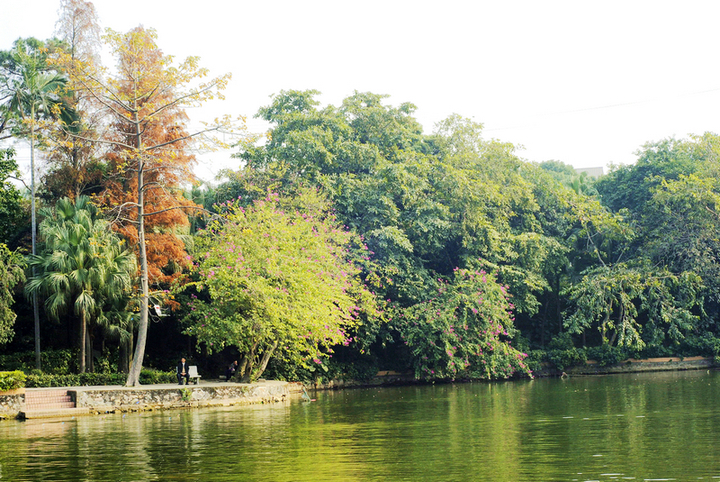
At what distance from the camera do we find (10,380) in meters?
21.4

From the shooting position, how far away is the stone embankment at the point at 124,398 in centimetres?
2152

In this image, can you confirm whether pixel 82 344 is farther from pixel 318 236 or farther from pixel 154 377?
pixel 318 236

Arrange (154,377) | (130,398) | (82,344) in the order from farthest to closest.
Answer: (154,377) → (82,344) → (130,398)

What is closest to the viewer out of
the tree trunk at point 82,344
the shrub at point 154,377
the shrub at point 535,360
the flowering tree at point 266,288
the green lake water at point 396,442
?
the green lake water at point 396,442

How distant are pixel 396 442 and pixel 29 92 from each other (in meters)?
24.6

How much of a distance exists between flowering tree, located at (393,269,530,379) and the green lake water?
34.0 ft

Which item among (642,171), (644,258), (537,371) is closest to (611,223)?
(644,258)

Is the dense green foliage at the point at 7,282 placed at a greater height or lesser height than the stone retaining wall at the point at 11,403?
greater

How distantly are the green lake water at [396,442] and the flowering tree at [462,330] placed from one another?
1036 cm

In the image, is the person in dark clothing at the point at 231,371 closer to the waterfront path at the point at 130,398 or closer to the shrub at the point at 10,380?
the waterfront path at the point at 130,398

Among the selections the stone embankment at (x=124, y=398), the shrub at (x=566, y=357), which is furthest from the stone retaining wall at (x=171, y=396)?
the shrub at (x=566, y=357)

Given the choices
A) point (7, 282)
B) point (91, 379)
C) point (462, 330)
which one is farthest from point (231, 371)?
point (462, 330)

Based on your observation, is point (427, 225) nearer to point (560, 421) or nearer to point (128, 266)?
point (128, 266)

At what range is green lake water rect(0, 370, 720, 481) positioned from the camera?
10.2 m
